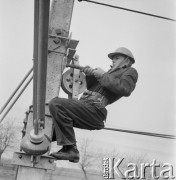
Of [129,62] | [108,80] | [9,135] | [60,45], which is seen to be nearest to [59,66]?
[60,45]

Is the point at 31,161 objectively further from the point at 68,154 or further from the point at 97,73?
the point at 97,73

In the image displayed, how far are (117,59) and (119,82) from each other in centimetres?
48

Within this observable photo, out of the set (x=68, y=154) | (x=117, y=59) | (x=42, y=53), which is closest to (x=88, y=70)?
(x=117, y=59)

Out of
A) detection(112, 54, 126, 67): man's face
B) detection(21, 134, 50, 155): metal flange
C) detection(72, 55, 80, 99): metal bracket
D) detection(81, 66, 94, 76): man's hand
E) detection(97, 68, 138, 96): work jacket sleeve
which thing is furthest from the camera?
detection(112, 54, 126, 67): man's face

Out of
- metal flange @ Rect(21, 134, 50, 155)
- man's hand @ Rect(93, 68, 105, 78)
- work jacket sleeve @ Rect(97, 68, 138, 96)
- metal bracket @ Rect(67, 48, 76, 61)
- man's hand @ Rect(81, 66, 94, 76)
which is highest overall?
metal bracket @ Rect(67, 48, 76, 61)

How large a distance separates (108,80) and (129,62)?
54 cm

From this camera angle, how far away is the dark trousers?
128 inches

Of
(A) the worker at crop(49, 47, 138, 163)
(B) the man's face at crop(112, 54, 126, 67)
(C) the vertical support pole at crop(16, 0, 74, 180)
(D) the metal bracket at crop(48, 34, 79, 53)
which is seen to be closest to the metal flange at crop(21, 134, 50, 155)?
(C) the vertical support pole at crop(16, 0, 74, 180)

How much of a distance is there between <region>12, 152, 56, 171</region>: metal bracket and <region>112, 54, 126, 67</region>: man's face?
1.19 metres

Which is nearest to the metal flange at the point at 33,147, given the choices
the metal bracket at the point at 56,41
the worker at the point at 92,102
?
the worker at the point at 92,102

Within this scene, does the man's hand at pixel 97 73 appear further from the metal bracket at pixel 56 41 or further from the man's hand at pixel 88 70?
the metal bracket at pixel 56 41

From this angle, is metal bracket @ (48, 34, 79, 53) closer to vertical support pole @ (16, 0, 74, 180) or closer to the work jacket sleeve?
vertical support pole @ (16, 0, 74, 180)

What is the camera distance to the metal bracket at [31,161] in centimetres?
313

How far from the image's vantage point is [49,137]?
3264mm
